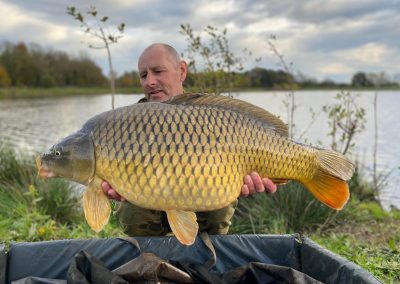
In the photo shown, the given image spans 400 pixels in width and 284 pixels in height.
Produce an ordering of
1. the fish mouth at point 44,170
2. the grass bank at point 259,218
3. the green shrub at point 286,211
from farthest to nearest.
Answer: the green shrub at point 286,211 < the grass bank at point 259,218 < the fish mouth at point 44,170

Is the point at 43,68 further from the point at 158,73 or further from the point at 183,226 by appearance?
the point at 183,226

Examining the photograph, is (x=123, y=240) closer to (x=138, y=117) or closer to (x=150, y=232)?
(x=150, y=232)

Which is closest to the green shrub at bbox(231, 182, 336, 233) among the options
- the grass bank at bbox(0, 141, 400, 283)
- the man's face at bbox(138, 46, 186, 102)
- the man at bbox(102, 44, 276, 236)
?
the grass bank at bbox(0, 141, 400, 283)

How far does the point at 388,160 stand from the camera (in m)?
6.68

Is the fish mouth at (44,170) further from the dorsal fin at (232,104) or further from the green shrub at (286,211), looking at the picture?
the green shrub at (286,211)

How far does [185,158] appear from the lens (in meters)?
1.41

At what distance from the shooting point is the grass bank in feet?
9.36

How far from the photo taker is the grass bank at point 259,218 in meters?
2.85

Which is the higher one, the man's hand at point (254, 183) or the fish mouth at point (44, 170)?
the fish mouth at point (44, 170)

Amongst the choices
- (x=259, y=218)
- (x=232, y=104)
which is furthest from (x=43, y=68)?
(x=232, y=104)

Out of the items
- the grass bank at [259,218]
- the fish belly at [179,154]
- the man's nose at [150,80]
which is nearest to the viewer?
the fish belly at [179,154]

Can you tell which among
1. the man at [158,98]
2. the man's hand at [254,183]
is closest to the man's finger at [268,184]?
the man's hand at [254,183]

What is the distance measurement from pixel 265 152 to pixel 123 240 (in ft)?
2.07

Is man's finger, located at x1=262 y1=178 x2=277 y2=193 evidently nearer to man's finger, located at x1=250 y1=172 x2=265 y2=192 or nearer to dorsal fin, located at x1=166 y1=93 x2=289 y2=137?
man's finger, located at x1=250 y1=172 x2=265 y2=192
